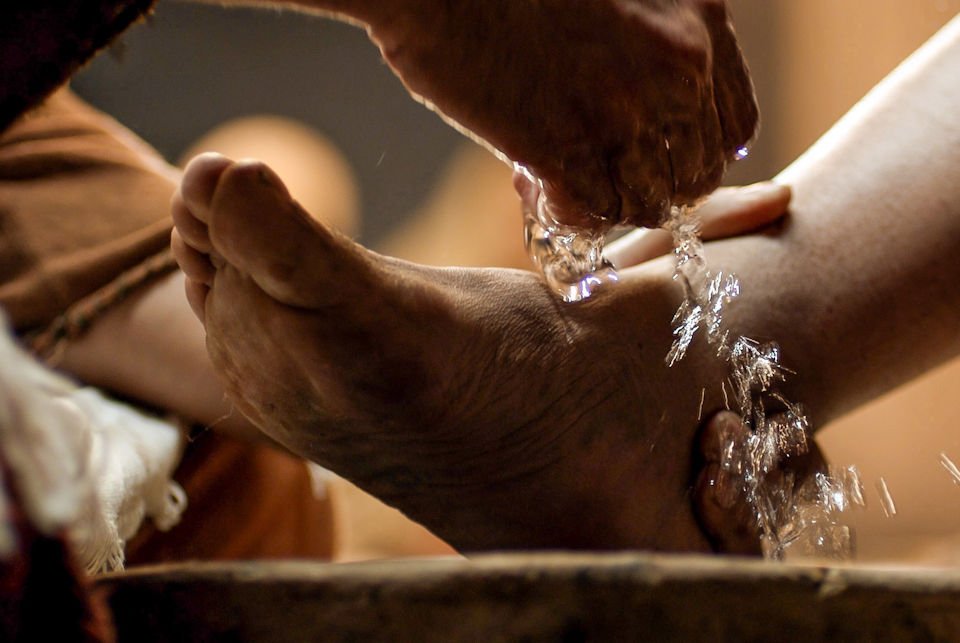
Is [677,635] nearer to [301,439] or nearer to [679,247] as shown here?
[301,439]

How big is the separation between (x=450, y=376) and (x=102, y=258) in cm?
47

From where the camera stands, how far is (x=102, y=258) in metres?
0.99

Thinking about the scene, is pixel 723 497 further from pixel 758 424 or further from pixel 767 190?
pixel 767 190

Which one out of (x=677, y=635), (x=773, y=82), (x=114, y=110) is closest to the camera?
(x=677, y=635)

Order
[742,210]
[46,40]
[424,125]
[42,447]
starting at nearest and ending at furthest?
[42,447] < [46,40] < [742,210] < [424,125]

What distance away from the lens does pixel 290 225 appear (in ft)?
1.93

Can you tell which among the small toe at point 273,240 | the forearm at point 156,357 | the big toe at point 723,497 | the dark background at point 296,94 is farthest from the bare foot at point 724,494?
the dark background at point 296,94

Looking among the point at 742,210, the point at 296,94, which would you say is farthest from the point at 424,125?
the point at 742,210

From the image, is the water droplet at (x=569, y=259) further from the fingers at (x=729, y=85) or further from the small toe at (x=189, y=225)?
the small toe at (x=189, y=225)

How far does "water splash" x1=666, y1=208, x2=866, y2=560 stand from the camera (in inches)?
31.6

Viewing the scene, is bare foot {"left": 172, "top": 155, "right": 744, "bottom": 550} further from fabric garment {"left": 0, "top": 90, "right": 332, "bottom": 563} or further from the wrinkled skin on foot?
fabric garment {"left": 0, "top": 90, "right": 332, "bottom": 563}

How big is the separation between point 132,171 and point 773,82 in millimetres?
1173

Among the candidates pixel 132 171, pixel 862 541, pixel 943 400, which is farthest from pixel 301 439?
pixel 943 400

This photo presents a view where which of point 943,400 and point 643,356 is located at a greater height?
point 643,356
